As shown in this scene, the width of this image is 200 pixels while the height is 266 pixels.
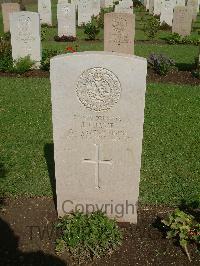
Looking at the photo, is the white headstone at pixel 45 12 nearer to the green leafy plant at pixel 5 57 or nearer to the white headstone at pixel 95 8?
the white headstone at pixel 95 8

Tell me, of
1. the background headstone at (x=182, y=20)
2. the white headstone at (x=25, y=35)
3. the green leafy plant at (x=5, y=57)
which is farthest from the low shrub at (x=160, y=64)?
the background headstone at (x=182, y=20)

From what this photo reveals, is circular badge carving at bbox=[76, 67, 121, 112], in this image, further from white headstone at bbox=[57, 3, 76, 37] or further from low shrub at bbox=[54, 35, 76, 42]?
white headstone at bbox=[57, 3, 76, 37]

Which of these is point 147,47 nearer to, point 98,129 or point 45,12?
point 45,12

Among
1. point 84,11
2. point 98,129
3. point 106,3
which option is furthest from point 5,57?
point 106,3

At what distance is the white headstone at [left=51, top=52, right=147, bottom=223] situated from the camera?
3.79 meters

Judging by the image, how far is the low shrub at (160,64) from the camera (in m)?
11.6

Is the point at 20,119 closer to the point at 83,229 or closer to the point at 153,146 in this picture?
the point at 153,146

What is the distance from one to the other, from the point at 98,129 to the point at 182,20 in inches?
630

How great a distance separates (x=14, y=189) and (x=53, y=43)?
12.6 m

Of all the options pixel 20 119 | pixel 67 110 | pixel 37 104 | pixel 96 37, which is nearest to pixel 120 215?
pixel 67 110

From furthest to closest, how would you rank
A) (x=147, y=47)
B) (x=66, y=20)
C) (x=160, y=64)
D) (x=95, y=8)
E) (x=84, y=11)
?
1. (x=95, y=8)
2. (x=84, y=11)
3. (x=66, y=20)
4. (x=147, y=47)
5. (x=160, y=64)

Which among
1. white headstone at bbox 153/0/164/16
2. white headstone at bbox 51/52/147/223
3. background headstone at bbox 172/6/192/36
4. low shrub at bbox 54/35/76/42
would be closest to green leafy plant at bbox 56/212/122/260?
white headstone at bbox 51/52/147/223

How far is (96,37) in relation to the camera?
1852cm

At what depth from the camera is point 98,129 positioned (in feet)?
13.5
